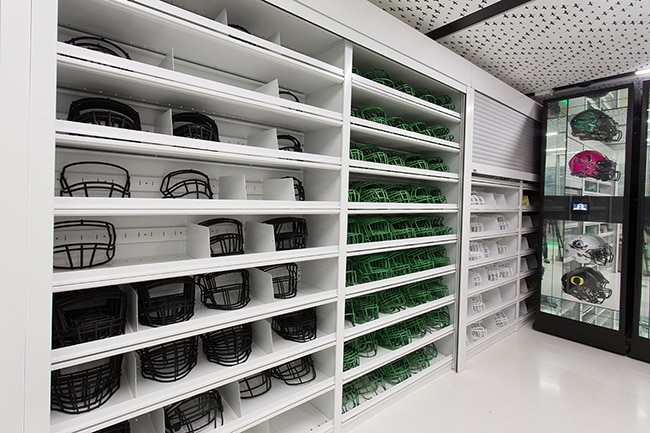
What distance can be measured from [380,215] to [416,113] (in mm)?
906

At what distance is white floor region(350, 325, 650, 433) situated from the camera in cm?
204

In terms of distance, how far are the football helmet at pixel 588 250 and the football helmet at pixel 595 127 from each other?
42.2 inches

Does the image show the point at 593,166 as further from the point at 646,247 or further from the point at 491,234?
the point at 491,234

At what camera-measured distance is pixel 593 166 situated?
133 inches

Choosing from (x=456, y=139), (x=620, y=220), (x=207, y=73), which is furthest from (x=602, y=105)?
(x=207, y=73)

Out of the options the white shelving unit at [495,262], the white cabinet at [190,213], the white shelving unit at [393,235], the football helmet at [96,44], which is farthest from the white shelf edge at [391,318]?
the football helmet at [96,44]

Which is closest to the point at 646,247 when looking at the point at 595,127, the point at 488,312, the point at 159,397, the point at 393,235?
the point at 595,127

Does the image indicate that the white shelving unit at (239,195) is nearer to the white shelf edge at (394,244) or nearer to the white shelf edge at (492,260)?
the white shelf edge at (394,244)

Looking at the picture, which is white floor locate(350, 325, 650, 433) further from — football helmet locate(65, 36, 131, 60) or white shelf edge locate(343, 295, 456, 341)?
football helmet locate(65, 36, 131, 60)

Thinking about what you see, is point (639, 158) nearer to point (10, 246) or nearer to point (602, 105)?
point (602, 105)

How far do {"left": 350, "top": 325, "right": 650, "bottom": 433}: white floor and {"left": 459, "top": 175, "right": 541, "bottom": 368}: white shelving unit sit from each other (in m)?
0.29

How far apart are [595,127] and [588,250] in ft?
4.40

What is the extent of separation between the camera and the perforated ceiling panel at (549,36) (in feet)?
6.70

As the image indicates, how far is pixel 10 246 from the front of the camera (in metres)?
0.89
